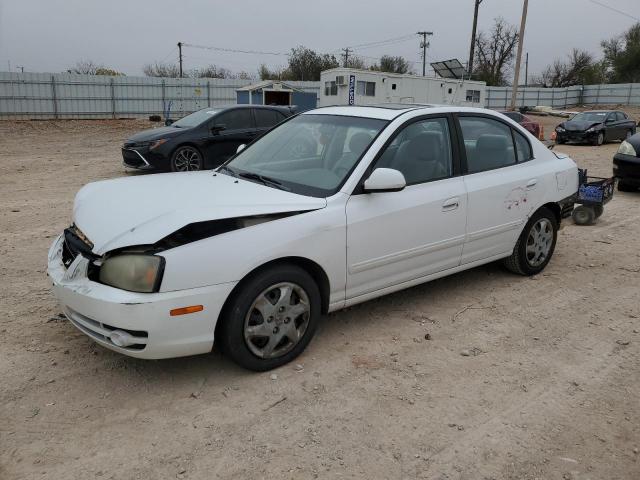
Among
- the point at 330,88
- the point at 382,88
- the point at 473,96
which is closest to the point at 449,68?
the point at 473,96

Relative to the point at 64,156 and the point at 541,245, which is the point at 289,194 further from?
the point at 64,156

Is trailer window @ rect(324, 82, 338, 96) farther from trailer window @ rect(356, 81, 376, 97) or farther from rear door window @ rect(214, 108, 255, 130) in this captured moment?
rear door window @ rect(214, 108, 255, 130)

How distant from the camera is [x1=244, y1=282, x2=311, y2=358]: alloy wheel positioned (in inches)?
128

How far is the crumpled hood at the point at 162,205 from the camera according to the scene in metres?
3.03

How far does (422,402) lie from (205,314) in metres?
1.34

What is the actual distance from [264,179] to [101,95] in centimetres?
2861

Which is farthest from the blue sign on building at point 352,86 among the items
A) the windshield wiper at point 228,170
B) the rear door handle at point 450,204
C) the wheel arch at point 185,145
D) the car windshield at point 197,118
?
the rear door handle at point 450,204

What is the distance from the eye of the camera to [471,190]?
4.31 m

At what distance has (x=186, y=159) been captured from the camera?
1066cm

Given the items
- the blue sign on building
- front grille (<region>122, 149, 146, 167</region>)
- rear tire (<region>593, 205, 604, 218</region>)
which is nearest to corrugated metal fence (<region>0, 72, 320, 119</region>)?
the blue sign on building

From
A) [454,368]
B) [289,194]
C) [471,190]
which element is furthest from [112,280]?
[471,190]

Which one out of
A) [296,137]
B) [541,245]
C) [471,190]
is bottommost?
[541,245]

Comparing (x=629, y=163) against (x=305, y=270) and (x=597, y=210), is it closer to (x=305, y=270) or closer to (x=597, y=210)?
(x=597, y=210)

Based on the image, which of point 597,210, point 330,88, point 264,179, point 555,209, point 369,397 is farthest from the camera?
point 330,88
